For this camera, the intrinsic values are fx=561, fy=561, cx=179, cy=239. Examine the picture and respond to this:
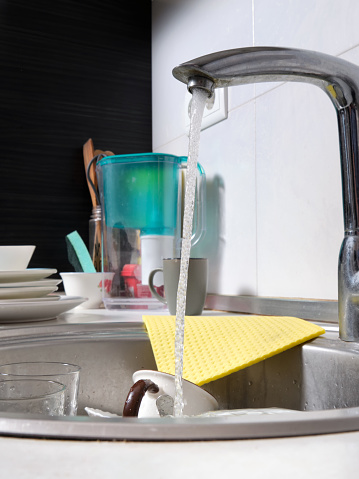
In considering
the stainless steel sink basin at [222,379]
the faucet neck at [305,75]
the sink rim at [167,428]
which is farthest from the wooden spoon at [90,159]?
the sink rim at [167,428]

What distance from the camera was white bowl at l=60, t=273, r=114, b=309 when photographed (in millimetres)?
1115

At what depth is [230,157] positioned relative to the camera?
1.07 m

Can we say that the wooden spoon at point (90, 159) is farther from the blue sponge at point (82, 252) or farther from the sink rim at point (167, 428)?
the sink rim at point (167, 428)

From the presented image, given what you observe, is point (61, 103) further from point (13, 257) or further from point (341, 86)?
point (341, 86)

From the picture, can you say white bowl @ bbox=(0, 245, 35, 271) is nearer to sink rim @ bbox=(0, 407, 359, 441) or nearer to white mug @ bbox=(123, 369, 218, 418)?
white mug @ bbox=(123, 369, 218, 418)

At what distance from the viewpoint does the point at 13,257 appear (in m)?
0.96

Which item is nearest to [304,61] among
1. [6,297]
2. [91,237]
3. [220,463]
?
[220,463]

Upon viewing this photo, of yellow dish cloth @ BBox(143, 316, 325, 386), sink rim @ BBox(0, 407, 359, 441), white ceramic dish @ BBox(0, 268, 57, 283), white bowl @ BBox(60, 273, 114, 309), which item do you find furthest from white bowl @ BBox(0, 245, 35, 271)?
sink rim @ BBox(0, 407, 359, 441)

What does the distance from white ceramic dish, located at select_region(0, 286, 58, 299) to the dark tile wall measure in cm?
43

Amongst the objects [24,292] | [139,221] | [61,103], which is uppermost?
[61,103]

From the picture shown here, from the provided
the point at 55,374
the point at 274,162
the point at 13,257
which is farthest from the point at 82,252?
the point at 55,374

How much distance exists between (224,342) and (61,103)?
930 millimetres

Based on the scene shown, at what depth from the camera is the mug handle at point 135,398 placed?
514 mm

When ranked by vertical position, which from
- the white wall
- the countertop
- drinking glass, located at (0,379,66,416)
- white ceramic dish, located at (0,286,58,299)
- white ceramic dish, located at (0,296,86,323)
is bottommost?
drinking glass, located at (0,379,66,416)
